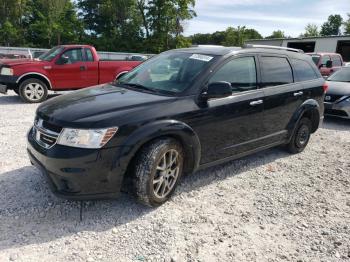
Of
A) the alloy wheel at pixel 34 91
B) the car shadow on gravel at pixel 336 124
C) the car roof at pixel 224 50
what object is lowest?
the car shadow on gravel at pixel 336 124

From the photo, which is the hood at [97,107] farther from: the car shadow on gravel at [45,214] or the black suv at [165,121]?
the car shadow on gravel at [45,214]

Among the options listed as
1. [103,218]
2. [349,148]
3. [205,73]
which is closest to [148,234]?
[103,218]

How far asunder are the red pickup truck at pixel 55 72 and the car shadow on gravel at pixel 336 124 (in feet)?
20.1

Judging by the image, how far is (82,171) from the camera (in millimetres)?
3123

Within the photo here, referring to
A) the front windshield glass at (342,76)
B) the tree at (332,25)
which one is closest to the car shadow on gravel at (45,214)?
the front windshield glass at (342,76)

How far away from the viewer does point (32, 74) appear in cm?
916

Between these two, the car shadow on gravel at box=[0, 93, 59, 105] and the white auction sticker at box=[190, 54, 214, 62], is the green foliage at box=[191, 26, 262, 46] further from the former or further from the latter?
the white auction sticker at box=[190, 54, 214, 62]

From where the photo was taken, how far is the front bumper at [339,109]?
8.26m

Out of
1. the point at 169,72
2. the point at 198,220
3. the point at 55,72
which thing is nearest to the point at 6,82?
the point at 55,72

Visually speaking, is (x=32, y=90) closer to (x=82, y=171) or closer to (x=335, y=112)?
(x=82, y=171)

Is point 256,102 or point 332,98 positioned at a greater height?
point 256,102

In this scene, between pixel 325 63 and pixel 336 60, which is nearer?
pixel 325 63

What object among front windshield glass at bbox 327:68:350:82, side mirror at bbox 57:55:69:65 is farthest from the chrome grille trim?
front windshield glass at bbox 327:68:350:82

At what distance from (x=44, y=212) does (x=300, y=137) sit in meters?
4.25
